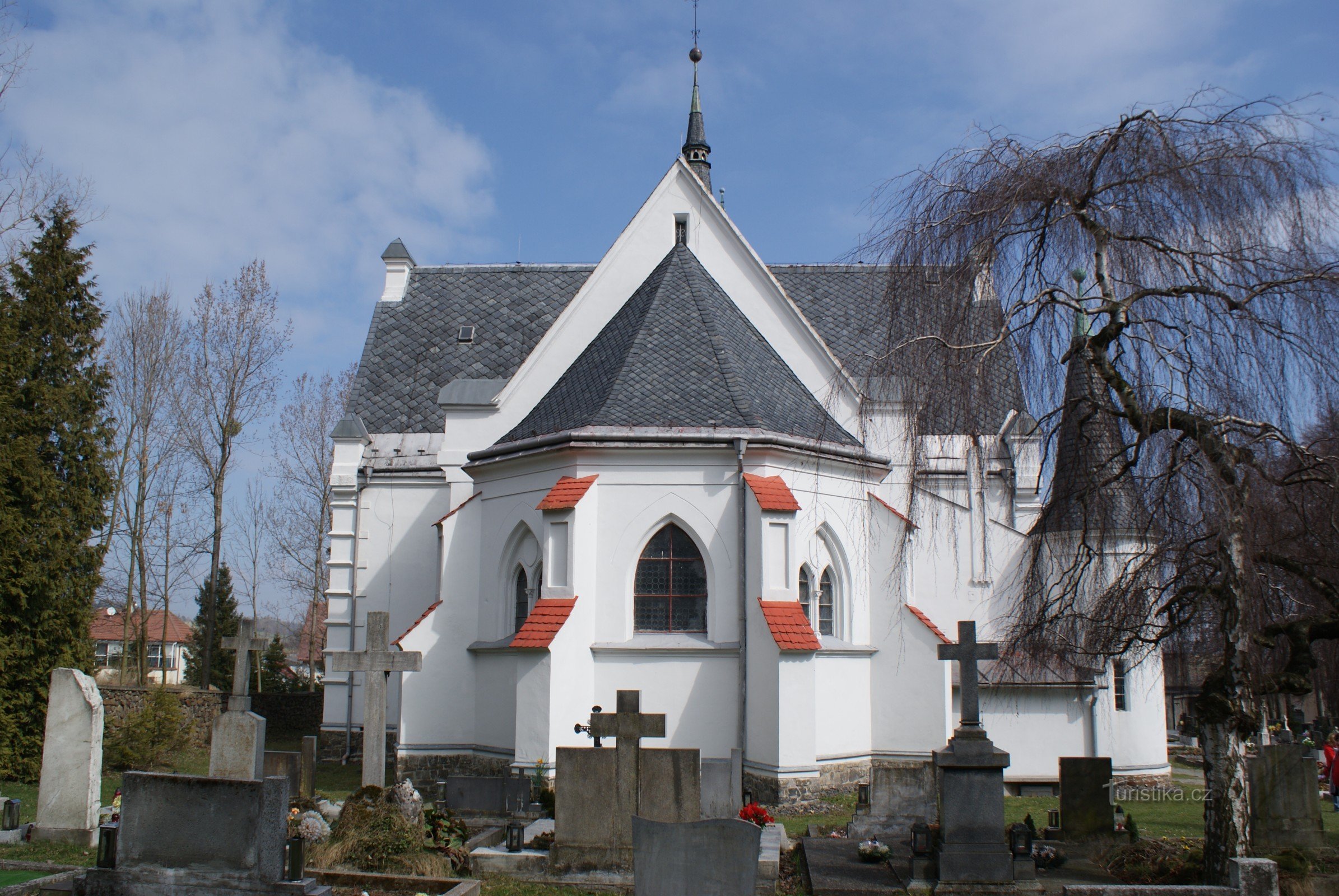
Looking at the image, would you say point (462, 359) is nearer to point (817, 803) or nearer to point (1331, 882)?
point (817, 803)

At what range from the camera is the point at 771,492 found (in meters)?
15.6

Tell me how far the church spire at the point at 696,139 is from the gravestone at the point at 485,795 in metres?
20.4

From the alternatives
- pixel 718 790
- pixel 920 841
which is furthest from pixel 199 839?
pixel 920 841

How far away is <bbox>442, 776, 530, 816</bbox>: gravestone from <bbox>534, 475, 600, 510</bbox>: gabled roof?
13.5ft

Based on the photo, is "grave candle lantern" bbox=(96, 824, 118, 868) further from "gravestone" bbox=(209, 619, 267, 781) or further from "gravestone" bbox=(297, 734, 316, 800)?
"gravestone" bbox=(297, 734, 316, 800)

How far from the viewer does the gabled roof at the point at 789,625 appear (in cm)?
1457

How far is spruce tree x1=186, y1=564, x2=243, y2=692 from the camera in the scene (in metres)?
38.1

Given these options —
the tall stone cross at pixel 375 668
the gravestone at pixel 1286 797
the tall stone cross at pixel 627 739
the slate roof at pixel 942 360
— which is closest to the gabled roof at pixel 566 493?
the tall stone cross at pixel 375 668

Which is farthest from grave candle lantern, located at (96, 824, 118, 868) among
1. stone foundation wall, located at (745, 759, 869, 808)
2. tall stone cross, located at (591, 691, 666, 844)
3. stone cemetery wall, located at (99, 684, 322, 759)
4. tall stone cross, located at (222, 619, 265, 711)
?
Result: stone foundation wall, located at (745, 759, 869, 808)

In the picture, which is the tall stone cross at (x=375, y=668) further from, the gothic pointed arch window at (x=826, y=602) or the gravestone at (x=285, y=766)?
the gothic pointed arch window at (x=826, y=602)

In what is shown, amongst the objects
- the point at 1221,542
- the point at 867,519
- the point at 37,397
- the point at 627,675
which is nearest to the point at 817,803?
the point at 627,675

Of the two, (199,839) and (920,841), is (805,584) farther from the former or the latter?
(199,839)

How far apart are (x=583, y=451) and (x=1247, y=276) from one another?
395 inches

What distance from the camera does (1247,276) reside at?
26.4ft
